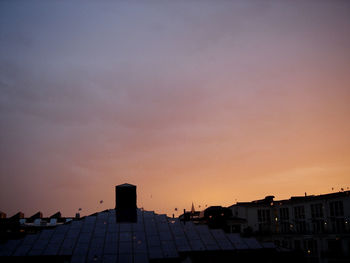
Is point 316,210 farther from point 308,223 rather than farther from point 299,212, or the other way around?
point 299,212

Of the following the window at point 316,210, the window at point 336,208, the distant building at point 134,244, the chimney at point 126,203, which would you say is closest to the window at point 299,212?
the window at point 316,210

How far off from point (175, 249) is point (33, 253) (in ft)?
61.0

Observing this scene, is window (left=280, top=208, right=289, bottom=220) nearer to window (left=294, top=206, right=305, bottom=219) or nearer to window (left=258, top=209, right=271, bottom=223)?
window (left=294, top=206, right=305, bottom=219)

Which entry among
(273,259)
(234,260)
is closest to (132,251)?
(234,260)

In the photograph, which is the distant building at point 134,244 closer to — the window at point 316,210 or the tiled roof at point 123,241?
the tiled roof at point 123,241

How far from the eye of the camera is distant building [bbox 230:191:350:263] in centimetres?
6662

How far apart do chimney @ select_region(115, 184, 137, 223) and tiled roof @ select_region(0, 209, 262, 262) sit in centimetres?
136

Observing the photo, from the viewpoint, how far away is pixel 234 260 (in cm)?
4238

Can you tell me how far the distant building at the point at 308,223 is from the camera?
6662 cm

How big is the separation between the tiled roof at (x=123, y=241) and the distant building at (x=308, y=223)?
3321 cm

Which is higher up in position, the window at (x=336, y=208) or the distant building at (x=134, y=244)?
the window at (x=336, y=208)

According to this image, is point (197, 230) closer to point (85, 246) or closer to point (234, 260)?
point (234, 260)

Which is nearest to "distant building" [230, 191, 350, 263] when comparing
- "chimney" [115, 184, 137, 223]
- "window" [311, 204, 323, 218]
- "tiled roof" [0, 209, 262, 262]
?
"window" [311, 204, 323, 218]

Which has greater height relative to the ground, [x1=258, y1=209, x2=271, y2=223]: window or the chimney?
the chimney
